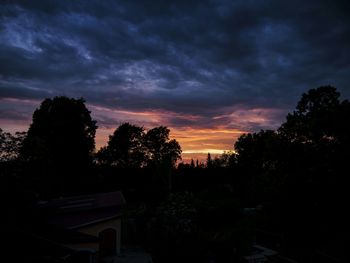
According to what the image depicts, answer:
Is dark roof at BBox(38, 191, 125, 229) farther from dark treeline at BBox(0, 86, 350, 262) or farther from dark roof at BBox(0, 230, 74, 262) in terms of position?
dark roof at BBox(0, 230, 74, 262)

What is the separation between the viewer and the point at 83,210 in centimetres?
2577

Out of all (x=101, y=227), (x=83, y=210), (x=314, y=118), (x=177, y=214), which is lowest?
(x=101, y=227)

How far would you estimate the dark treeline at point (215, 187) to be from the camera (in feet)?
57.5

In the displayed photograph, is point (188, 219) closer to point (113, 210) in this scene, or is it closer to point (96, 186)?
point (113, 210)

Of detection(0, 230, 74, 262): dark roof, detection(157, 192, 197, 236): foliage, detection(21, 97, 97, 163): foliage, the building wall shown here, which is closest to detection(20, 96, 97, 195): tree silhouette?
detection(21, 97, 97, 163): foliage

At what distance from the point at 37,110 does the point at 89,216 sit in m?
15.8

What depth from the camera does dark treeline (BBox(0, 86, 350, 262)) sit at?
1752 cm

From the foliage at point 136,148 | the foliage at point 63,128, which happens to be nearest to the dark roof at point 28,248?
the foliage at point 63,128

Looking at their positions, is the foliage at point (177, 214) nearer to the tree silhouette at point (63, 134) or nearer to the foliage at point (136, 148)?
the tree silhouette at point (63, 134)

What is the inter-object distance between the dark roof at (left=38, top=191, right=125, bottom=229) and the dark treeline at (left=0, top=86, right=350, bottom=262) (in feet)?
10.3

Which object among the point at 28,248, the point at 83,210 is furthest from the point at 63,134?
the point at 28,248

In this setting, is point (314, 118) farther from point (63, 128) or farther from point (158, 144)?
point (158, 144)

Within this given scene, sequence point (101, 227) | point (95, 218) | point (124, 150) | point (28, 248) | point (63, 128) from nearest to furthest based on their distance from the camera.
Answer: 1. point (28, 248)
2. point (95, 218)
3. point (101, 227)
4. point (63, 128)
5. point (124, 150)

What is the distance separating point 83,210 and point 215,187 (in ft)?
91.5
